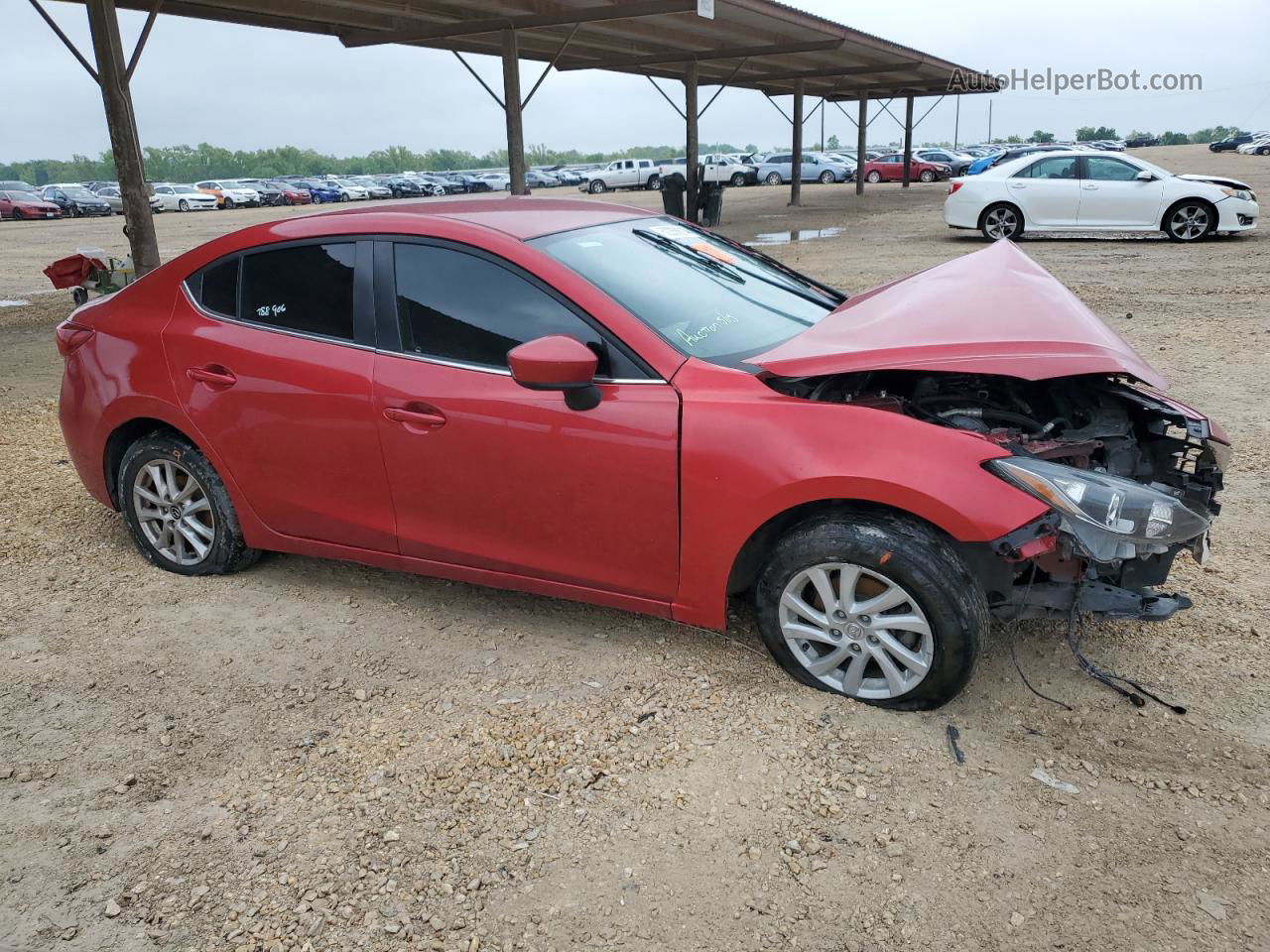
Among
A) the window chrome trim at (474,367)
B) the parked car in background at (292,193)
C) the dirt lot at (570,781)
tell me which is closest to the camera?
the dirt lot at (570,781)

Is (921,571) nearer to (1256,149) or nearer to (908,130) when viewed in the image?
(908,130)

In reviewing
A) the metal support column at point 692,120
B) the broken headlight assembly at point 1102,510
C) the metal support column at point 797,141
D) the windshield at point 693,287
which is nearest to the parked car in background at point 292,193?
the metal support column at point 797,141

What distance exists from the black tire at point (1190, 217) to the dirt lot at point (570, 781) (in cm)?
1288

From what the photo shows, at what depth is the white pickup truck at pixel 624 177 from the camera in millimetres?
47031

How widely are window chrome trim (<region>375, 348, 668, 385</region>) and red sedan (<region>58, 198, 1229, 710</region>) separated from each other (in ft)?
0.05

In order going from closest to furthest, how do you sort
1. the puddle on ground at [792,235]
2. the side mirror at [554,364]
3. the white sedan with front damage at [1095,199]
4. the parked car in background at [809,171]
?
the side mirror at [554,364] < the white sedan with front damage at [1095,199] < the puddle on ground at [792,235] < the parked car in background at [809,171]

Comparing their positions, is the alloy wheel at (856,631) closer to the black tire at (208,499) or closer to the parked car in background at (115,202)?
the black tire at (208,499)

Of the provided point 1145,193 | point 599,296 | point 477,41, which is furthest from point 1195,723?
point 477,41

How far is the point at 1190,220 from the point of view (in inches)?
589

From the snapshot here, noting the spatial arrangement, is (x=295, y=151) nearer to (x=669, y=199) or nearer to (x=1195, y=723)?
(x=669, y=199)

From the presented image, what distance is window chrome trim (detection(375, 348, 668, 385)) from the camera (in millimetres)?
3113

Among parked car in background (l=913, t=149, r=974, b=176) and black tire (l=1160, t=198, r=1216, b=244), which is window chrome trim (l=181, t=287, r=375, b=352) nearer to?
black tire (l=1160, t=198, r=1216, b=244)

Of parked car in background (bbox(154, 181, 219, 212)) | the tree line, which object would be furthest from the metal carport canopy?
the tree line

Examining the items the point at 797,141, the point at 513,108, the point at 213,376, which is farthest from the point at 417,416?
the point at 797,141
